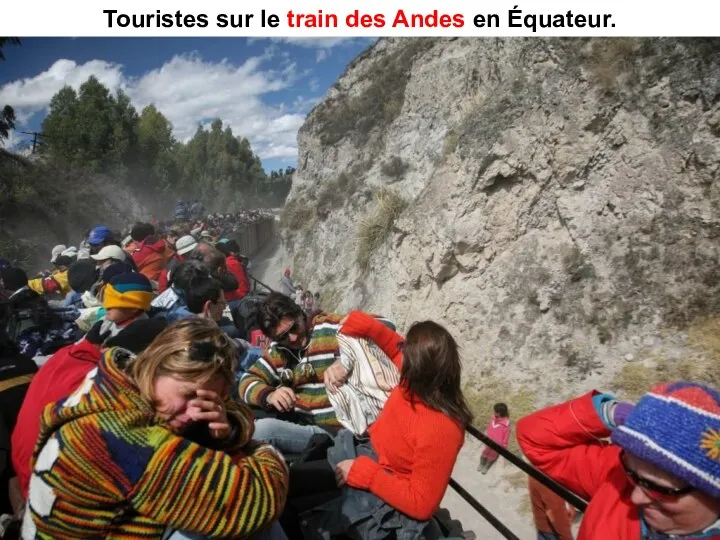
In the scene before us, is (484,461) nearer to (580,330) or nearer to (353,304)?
(580,330)

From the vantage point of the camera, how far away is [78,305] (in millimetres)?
4980

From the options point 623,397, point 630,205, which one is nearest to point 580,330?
point 623,397

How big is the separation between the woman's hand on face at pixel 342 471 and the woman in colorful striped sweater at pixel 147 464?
0.67 meters

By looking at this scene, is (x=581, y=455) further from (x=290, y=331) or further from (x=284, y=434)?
(x=290, y=331)

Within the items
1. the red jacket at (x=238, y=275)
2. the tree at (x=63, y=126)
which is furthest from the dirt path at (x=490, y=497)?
the tree at (x=63, y=126)

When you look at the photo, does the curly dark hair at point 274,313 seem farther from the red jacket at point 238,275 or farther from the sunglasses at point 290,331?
the red jacket at point 238,275

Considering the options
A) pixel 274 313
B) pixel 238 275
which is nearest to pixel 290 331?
pixel 274 313

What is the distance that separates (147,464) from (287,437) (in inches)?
52.7

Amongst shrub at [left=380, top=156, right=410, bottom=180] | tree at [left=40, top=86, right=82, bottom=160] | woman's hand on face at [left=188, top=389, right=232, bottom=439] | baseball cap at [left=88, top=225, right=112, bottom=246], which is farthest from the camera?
tree at [left=40, top=86, right=82, bottom=160]

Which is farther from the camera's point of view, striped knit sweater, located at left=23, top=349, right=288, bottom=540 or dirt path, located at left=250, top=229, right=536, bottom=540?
dirt path, located at left=250, top=229, right=536, bottom=540

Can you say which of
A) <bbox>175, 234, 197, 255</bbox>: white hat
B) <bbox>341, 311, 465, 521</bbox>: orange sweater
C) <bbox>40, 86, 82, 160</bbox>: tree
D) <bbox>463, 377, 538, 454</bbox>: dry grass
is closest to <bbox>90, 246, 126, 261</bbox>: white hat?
<bbox>175, 234, 197, 255</bbox>: white hat

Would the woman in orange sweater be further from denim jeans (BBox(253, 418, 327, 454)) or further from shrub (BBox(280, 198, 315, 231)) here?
shrub (BBox(280, 198, 315, 231))

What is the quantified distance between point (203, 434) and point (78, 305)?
167 inches

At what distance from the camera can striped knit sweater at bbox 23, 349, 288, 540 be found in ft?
4.15
